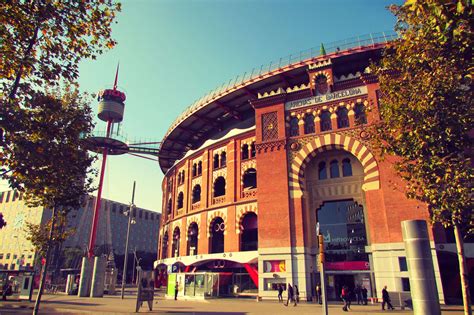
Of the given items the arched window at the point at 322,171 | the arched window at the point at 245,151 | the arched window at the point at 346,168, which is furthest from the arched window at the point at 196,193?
the arched window at the point at 346,168

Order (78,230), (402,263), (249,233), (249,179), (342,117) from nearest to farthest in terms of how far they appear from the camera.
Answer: (402,263) < (342,117) < (249,233) < (249,179) < (78,230)

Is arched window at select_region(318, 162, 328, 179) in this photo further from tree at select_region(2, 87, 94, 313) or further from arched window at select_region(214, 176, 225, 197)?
tree at select_region(2, 87, 94, 313)

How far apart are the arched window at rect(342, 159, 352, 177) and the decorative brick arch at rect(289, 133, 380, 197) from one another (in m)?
1.42

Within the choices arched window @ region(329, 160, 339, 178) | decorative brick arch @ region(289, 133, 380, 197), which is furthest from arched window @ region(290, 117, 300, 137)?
arched window @ region(329, 160, 339, 178)

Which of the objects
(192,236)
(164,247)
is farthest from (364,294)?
(164,247)

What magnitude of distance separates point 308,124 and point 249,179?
30.0 feet

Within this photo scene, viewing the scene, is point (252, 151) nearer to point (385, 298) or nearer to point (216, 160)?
point (216, 160)

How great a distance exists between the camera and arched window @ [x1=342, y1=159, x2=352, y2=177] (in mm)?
28172

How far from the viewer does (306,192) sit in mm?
28656

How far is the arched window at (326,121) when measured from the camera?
28.8m

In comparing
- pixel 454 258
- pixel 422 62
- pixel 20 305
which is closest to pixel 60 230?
pixel 20 305

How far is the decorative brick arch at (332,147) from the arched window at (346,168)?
4.67ft

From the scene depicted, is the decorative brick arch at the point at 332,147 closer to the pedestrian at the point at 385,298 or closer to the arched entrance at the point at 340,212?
the arched entrance at the point at 340,212

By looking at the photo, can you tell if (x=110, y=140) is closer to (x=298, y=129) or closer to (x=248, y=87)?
(x=248, y=87)
